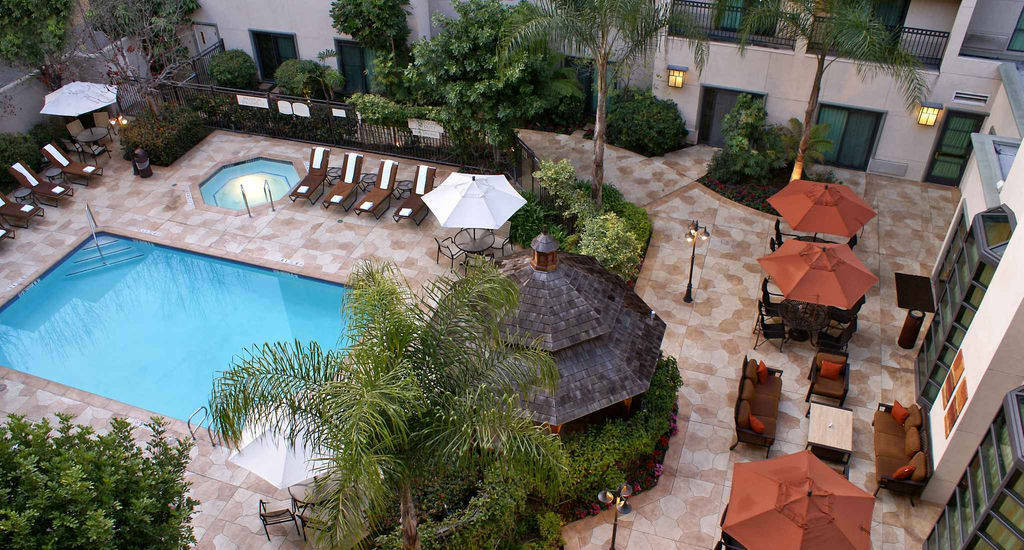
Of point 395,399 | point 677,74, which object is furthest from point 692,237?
point 395,399

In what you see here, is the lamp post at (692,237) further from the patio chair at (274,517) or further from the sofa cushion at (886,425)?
the patio chair at (274,517)

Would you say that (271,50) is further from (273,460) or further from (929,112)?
(929,112)

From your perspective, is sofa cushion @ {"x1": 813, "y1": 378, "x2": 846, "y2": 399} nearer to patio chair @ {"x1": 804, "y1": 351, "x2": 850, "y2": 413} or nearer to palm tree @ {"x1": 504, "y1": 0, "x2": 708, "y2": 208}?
patio chair @ {"x1": 804, "y1": 351, "x2": 850, "y2": 413}

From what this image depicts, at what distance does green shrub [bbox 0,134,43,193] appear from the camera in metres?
19.8

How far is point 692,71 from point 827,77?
11.2 feet

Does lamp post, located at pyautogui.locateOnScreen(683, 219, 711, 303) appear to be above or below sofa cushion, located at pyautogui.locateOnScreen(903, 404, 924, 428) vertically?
above

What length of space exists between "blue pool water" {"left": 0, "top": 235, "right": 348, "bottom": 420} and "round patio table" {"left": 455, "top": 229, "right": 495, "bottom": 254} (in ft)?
9.76

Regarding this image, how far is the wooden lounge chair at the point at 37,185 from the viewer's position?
63.7 ft

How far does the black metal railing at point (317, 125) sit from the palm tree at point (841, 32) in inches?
270

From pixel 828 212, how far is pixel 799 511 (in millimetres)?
7771

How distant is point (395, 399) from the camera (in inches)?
329

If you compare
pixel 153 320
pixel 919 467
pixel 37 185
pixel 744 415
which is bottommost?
pixel 153 320

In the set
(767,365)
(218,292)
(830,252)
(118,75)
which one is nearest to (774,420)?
(767,365)

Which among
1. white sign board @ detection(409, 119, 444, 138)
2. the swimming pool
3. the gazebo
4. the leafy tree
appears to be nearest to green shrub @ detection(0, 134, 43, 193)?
the leafy tree
